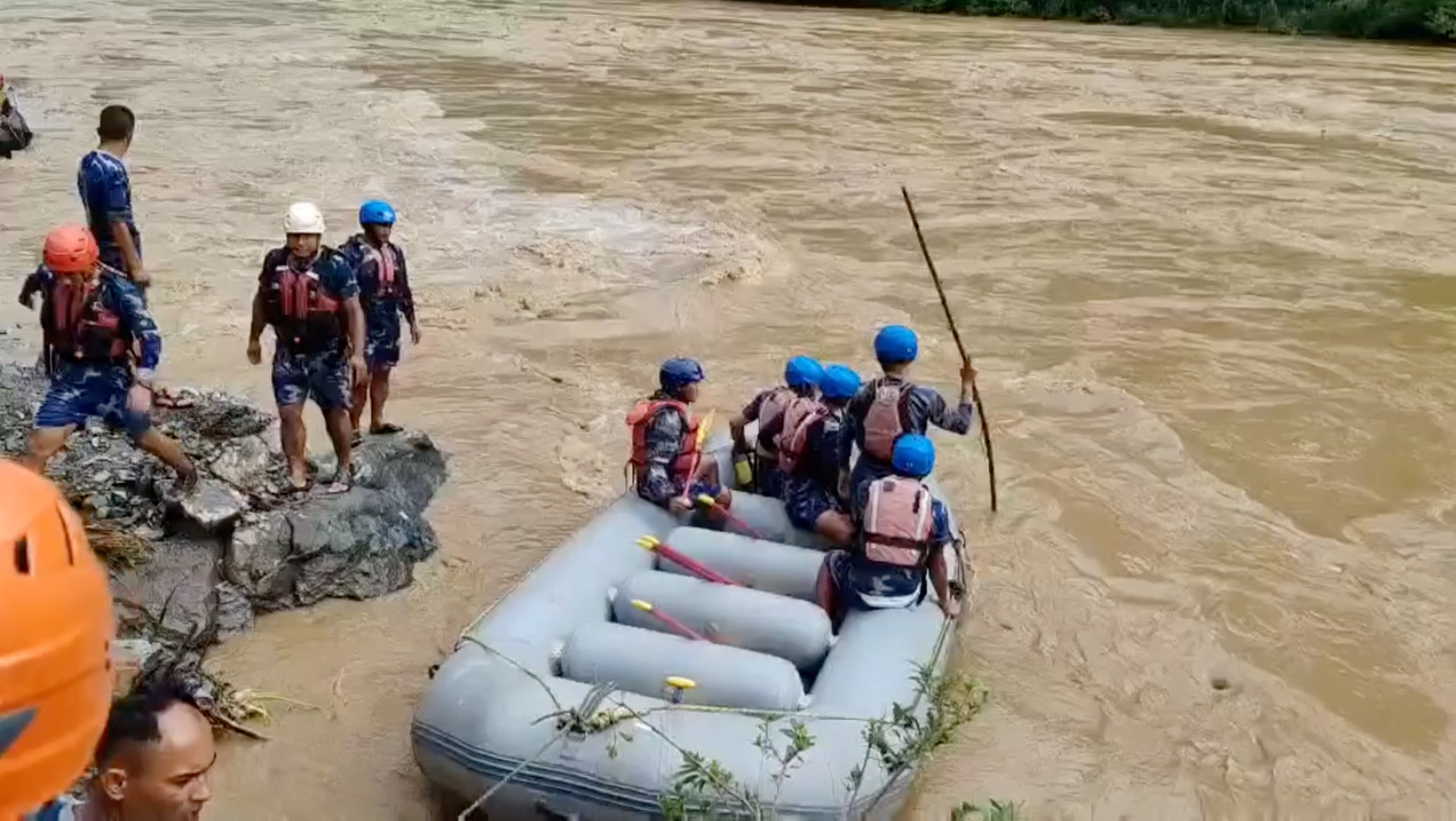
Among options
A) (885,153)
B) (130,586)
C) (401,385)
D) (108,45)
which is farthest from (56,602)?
(108,45)

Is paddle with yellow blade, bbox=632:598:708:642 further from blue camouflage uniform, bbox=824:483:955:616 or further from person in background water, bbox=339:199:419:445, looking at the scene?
person in background water, bbox=339:199:419:445

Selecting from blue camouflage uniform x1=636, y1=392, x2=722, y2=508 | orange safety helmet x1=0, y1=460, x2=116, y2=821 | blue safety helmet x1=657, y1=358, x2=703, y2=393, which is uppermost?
orange safety helmet x1=0, y1=460, x2=116, y2=821

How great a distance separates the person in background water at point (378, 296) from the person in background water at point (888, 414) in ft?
6.64

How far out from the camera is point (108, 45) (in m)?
20.9

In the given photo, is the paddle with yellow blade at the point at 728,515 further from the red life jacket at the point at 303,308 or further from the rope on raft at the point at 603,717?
the red life jacket at the point at 303,308

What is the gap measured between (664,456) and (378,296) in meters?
1.56

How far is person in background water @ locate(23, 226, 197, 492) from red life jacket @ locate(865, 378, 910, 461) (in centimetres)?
256

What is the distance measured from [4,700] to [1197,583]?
5.61 meters

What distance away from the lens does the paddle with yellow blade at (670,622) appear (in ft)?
15.1

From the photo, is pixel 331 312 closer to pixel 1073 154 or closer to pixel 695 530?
pixel 695 530

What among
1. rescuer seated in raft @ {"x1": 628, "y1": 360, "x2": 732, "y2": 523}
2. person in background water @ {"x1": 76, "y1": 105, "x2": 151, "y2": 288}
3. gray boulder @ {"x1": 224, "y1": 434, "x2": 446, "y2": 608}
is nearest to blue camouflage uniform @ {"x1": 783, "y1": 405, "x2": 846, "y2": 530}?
rescuer seated in raft @ {"x1": 628, "y1": 360, "x2": 732, "y2": 523}

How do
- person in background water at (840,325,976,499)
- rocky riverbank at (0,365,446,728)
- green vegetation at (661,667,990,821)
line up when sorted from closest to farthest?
green vegetation at (661,667,990,821) → rocky riverbank at (0,365,446,728) → person in background water at (840,325,976,499)

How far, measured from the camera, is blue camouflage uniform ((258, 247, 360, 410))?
538 cm

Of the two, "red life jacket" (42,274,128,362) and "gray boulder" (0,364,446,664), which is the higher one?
"red life jacket" (42,274,128,362)
